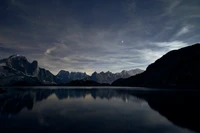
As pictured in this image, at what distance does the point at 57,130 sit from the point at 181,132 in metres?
21.6

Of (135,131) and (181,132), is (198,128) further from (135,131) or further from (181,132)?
(135,131)

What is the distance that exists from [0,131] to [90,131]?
14956 mm

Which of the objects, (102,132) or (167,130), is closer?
(102,132)

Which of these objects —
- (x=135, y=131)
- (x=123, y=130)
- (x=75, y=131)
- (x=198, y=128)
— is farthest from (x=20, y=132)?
(x=198, y=128)

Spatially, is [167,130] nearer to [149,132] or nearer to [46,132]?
[149,132]

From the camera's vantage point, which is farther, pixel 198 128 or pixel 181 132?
pixel 198 128

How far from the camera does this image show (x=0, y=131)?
20.9m

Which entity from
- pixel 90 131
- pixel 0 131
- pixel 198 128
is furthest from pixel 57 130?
pixel 198 128

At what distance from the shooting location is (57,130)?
2173 cm

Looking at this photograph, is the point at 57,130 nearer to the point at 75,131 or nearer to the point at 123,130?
the point at 75,131

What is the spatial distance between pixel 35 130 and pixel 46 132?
253cm

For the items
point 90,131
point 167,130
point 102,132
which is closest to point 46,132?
point 90,131

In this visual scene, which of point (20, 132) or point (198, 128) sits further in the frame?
point (198, 128)

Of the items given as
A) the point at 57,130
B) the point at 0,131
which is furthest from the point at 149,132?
the point at 0,131
